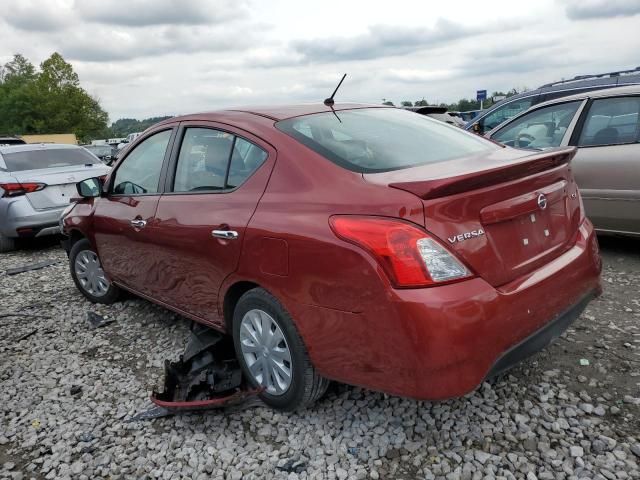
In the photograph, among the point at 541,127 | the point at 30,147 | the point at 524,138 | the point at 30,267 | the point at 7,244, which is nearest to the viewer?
A: the point at 541,127

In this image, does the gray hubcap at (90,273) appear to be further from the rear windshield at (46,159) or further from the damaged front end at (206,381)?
the rear windshield at (46,159)

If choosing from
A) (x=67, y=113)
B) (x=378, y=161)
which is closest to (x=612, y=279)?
(x=378, y=161)

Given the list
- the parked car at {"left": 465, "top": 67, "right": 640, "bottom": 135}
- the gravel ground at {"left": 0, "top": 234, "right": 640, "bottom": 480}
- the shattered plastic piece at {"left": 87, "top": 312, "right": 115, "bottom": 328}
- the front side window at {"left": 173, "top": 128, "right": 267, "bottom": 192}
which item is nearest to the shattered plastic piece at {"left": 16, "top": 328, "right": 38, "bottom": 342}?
the shattered plastic piece at {"left": 87, "top": 312, "right": 115, "bottom": 328}

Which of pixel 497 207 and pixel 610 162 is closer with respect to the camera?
pixel 497 207

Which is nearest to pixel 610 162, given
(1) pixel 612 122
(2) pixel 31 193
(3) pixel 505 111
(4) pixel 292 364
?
(1) pixel 612 122

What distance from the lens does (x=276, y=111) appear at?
10.4ft

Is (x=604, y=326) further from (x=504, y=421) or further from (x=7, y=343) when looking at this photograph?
(x=7, y=343)

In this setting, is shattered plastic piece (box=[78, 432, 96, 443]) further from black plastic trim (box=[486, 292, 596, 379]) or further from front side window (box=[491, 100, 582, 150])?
front side window (box=[491, 100, 582, 150])

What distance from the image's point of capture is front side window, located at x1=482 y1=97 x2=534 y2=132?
932 cm

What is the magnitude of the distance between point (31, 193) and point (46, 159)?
870mm

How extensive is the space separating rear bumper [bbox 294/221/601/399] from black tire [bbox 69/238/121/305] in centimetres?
279

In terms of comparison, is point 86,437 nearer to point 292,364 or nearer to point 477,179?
point 292,364

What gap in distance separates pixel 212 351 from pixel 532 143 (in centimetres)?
399

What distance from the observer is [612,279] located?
14.6 feet
